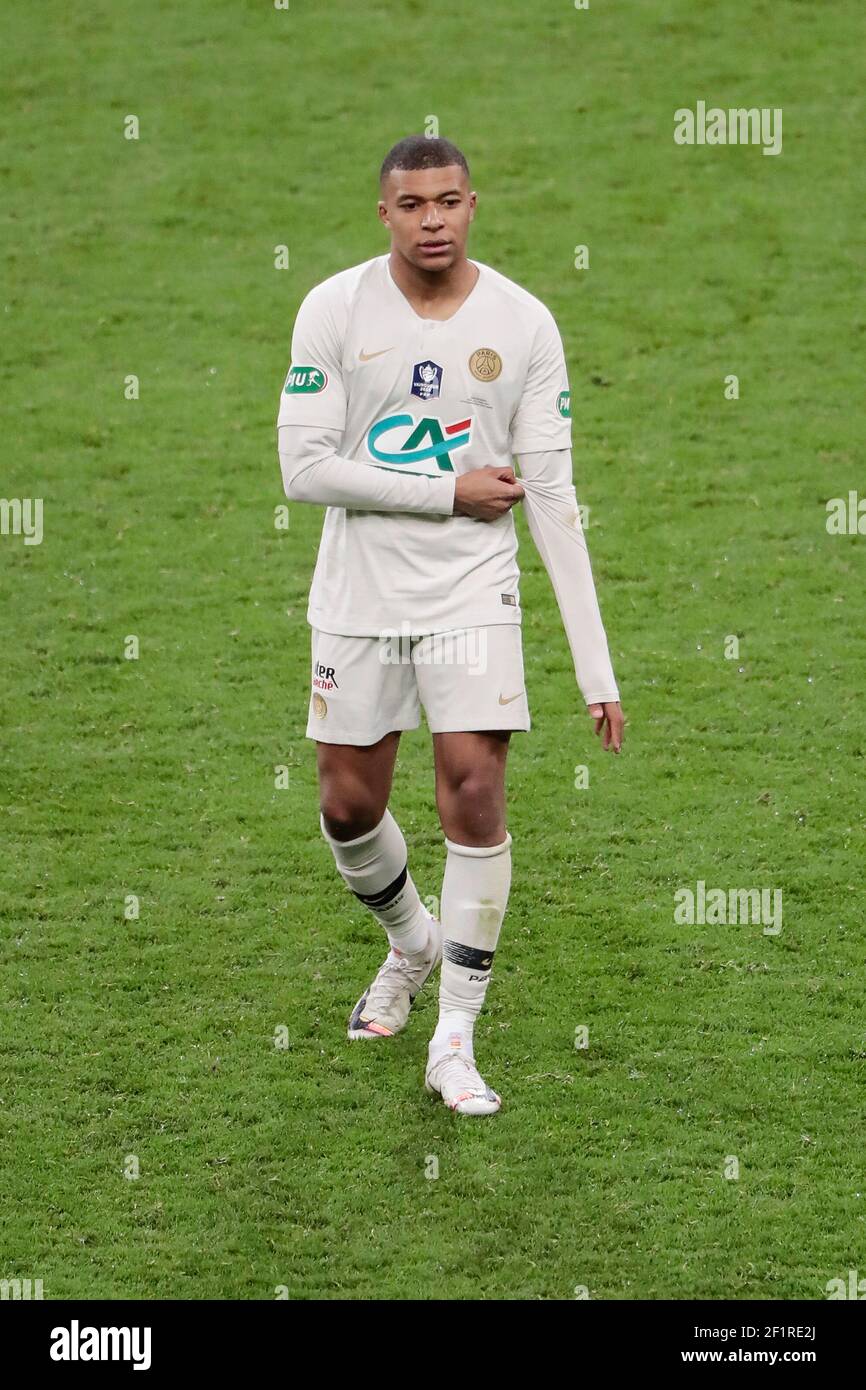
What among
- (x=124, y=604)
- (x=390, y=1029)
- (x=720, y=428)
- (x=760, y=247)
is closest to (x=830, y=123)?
(x=760, y=247)

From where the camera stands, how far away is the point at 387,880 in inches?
205

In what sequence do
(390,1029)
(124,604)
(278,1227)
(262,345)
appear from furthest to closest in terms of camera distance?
(262,345) → (124,604) → (390,1029) → (278,1227)

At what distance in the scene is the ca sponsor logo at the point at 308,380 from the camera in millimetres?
4715

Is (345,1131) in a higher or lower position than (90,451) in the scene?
lower

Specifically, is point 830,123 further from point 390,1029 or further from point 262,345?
point 390,1029

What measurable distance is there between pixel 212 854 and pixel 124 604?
87.9 inches

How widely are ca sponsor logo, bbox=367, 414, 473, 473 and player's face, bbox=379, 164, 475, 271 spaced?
0.41 m

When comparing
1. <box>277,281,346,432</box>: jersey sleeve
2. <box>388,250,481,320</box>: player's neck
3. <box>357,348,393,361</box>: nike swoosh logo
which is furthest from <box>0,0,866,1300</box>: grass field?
<box>388,250,481,320</box>: player's neck

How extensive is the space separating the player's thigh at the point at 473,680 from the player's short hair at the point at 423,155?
1211mm

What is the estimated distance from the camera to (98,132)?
41.7 ft

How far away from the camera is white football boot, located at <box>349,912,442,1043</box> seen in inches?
210

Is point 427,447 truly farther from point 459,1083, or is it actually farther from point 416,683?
point 459,1083

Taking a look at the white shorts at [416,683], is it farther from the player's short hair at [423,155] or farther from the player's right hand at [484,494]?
the player's short hair at [423,155]

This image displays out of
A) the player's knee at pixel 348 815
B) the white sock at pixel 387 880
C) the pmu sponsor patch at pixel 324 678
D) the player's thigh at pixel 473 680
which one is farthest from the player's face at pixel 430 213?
the white sock at pixel 387 880
